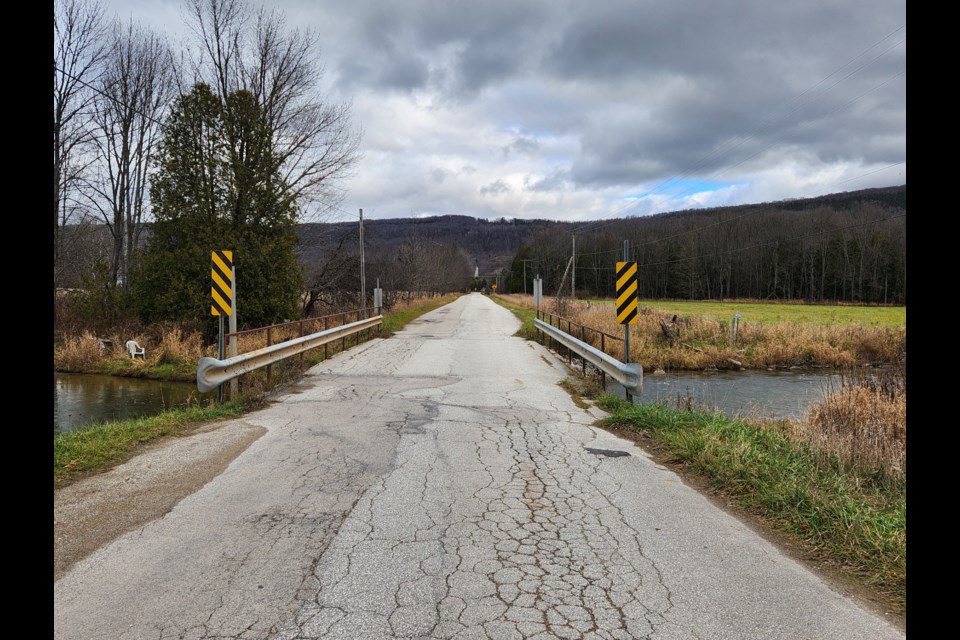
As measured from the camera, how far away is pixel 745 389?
1546cm

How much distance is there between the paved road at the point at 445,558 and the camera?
2.64m

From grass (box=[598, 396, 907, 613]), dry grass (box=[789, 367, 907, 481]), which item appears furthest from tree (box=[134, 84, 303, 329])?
dry grass (box=[789, 367, 907, 481])

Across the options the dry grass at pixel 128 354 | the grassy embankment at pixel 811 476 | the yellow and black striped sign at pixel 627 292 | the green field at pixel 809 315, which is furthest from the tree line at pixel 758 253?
the grassy embankment at pixel 811 476

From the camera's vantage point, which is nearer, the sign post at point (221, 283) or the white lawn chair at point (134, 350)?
the sign post at point (221, 283)

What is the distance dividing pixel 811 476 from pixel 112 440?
7.34 metres

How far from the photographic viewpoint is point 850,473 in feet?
17.5

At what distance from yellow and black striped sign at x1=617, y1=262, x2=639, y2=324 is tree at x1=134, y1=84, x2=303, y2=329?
13.6 metres

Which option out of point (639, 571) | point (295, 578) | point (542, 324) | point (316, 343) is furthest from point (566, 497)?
point (542, 324)

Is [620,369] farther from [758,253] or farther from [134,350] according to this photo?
[758,253]

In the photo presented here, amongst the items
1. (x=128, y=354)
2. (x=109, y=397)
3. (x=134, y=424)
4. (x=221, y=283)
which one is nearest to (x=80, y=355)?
(x=128, y=354)

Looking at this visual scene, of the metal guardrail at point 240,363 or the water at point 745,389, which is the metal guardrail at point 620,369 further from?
the metal guardrail at point 240,363

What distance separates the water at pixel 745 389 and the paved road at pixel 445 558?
6770mm

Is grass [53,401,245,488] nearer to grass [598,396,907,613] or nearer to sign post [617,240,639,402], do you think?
grass [598,396,907,613]
